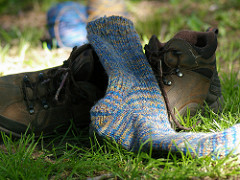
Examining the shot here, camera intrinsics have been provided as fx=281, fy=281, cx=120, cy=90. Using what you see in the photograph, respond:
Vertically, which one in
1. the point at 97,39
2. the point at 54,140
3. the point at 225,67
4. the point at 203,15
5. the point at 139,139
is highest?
the point at 203,15

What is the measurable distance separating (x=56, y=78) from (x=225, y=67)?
1.33 metres

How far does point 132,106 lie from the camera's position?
3.75 ft

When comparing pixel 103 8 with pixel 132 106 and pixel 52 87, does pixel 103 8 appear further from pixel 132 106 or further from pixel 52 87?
pixel 132 106

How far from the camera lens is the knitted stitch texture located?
36.3 inches

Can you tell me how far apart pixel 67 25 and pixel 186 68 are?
2.06 meters

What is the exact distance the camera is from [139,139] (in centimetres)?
102

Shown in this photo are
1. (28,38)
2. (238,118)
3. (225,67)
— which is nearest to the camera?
(238,118)

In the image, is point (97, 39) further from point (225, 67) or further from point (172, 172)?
point (225, 67)

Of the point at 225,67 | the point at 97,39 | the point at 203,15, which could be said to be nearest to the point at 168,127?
the point at 97,39

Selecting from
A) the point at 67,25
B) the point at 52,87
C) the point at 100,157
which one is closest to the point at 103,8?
the point at 67,25

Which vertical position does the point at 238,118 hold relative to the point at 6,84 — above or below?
below

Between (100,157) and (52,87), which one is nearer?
(100,157)

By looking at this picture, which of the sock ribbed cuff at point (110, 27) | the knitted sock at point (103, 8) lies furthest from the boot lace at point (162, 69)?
the knitted sock at point (103, 8)

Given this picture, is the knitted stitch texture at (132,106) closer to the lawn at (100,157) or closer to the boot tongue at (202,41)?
the lawn at (100,157)
